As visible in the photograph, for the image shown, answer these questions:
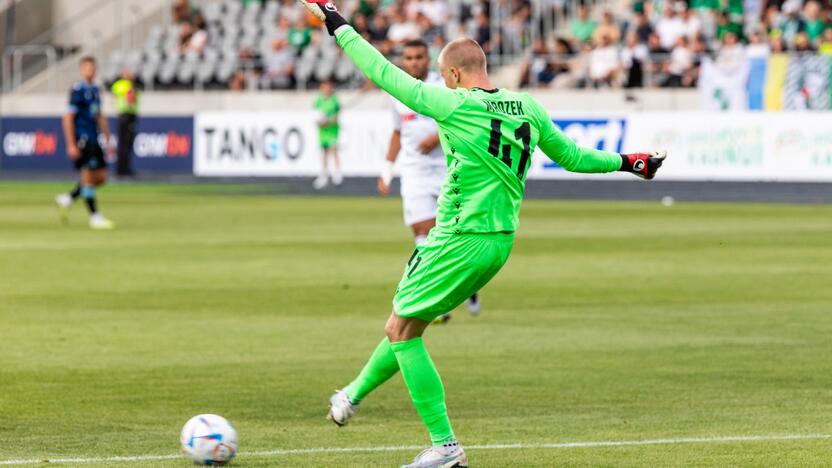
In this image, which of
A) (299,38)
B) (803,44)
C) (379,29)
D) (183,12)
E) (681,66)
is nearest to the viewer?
(803,44)

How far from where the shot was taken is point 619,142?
35750 mm

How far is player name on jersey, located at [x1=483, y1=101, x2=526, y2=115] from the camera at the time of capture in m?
7.76

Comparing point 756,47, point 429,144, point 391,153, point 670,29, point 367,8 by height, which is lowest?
point 391,153

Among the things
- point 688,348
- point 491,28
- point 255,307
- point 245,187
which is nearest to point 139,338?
point 255,307

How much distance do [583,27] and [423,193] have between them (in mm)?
26941

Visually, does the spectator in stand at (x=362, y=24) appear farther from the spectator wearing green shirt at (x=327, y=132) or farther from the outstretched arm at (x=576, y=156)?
the outstretched arm at (x=576, y=156)

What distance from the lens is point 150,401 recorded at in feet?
32.7

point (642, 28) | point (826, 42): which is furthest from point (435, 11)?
point (826, 42)

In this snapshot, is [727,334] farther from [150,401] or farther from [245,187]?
[245,187]

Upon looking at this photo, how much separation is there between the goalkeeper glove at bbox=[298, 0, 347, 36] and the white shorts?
631 cm

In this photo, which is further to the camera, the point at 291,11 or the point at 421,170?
the point at 291,11

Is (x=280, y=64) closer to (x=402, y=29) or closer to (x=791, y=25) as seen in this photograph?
(x=402, y=29)

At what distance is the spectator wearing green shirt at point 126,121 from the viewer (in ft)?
137

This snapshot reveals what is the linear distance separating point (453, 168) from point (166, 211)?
2177 cm
